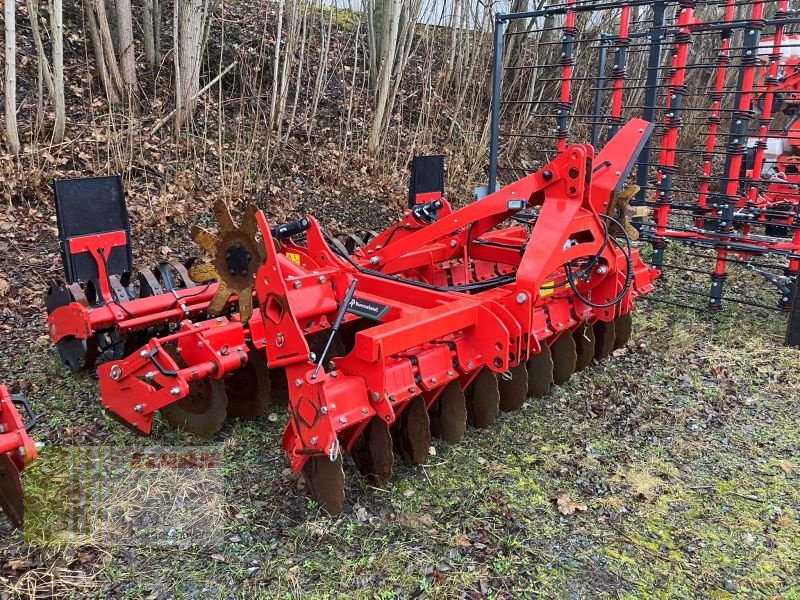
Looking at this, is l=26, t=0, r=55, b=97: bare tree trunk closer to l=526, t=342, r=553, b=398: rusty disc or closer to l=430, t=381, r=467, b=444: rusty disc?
l=430, t=381, r=467, b=444: rusty disc

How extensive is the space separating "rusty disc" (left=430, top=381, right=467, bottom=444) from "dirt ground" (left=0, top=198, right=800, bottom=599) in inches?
5.8

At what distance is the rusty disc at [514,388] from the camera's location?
386 cm

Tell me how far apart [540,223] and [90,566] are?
9.14ft

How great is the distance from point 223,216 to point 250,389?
1.46 m

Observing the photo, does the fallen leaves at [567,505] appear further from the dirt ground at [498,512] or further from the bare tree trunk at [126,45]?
the bare tree trunk at [126,45]

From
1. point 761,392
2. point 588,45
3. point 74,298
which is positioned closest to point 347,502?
point 74,298

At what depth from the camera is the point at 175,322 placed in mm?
4324

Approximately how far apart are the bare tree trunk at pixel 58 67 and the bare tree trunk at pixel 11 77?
36 cm

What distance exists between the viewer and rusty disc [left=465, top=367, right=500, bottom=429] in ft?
12.0

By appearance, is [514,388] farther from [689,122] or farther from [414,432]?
[689,122]

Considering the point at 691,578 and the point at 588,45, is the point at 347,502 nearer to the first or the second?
the point at 691,578

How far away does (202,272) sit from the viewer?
111 inches

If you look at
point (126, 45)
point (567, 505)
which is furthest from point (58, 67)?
point (567, 505)

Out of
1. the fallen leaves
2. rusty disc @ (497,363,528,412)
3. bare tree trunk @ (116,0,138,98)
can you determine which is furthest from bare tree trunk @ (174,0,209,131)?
the fallen leaves
